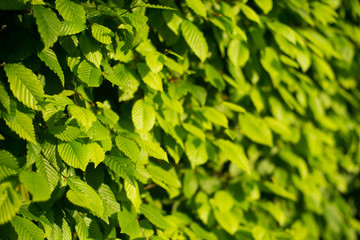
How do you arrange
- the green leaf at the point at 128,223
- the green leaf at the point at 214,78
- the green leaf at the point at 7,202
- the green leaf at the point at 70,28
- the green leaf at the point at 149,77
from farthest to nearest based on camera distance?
the green leaf at the point at 214,78 < the green leaf at the point at 149,77 < the green leaf at the point at 128,223 < the green leaf at the point at 70,28 < the green leaf at the point at 7,202

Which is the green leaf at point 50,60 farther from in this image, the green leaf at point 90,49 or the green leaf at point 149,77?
the green leaf at point 149,77

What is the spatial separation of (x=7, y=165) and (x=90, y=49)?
0.56 m

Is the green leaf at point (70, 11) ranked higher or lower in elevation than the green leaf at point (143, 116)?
higher

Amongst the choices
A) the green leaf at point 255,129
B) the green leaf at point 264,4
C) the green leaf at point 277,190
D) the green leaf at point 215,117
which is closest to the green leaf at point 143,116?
the green leaf at point 215,117

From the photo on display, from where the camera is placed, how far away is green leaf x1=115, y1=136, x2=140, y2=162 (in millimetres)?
1279

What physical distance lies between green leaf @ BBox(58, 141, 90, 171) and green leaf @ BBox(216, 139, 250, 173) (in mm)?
817

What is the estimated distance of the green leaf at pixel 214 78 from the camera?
175cm

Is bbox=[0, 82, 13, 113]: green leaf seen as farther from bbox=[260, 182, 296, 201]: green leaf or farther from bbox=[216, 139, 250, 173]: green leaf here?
bbox=[260, 182, 296, 201]: green leaf

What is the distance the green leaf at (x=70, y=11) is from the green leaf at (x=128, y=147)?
1.77ft

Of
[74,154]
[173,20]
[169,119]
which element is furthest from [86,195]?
[173,20]

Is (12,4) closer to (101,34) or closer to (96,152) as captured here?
(101,34)

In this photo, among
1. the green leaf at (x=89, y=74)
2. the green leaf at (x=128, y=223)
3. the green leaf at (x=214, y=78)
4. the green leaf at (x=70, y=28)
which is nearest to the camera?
the green leaf at (x=70, y=28)

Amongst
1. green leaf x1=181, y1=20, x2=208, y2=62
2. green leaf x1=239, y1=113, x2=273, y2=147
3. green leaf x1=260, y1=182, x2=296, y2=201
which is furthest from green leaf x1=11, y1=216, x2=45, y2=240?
green leaf x1=260, y1=182, x2=296, y2=201

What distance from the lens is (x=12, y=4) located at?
Result: 1.05 m
